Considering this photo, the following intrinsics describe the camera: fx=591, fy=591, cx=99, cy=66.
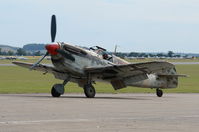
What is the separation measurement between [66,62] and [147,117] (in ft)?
32.9

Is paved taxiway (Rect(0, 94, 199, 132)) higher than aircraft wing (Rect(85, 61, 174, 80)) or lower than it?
lower

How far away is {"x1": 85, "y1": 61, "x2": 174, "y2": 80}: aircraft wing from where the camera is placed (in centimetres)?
2494

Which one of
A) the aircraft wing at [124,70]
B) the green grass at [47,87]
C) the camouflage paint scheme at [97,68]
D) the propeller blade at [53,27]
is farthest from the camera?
the green grass at [47,87]

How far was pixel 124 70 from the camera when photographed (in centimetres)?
2591

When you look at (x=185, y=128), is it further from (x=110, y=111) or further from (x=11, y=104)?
(x=11, y=104)

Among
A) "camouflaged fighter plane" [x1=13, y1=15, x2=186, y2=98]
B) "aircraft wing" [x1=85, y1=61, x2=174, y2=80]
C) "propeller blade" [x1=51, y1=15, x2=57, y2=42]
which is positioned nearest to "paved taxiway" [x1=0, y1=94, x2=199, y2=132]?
"aircraft wing" [x1=85, y1=61, x2=174, y2=80]

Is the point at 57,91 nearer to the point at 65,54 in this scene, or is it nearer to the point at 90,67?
the point at 65,54

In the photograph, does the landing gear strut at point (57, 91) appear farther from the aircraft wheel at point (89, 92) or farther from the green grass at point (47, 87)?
the green grass at point (47, 87)

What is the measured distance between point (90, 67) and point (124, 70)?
59.1 inches

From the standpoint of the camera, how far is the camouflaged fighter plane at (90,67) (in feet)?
82.9

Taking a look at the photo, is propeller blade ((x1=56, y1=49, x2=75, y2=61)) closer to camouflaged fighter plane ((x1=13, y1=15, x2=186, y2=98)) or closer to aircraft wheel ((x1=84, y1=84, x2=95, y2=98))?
camouflaged fighter plane ((x1=13, y1=15, x2=186, y2=98))

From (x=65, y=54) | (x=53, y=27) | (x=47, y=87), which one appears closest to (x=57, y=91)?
(x=65, y=54)

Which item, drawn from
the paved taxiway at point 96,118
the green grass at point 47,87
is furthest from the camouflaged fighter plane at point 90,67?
the paved taxiway at point 96,118

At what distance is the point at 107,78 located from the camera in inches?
1058
